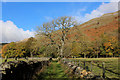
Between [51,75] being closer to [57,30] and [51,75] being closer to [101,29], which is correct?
[57,30]

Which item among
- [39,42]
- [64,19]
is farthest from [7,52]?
[64,19]

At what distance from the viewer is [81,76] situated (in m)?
7.48

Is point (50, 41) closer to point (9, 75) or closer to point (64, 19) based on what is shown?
point (64, 19)

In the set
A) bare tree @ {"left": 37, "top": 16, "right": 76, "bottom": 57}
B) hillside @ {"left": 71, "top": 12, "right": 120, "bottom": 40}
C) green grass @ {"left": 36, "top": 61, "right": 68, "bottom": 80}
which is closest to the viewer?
green grass @ {"left": 36, "top": 61, "right": 68, "bottom": 80}

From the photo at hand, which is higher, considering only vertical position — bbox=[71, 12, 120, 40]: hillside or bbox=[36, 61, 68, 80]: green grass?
bbox=[71, 12, 120, 40]: hillside

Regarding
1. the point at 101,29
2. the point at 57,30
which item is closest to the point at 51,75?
the point at 57,30

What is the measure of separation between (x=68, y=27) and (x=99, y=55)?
4509 cm

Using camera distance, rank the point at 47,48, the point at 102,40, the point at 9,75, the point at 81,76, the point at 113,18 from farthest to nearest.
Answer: the point at 113,18
the point at 102,40
the point at 47,48
the point at 81,76
the point at 9,75

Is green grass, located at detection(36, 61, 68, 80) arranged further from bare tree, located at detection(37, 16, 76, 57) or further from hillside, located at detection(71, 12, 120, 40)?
hillside, located at detection(71, 12, 120, 40)

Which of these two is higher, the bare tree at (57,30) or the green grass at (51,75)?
the bare tree at (57,30)

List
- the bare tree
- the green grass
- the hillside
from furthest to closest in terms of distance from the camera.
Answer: the hillside → the bare tree → the green grass

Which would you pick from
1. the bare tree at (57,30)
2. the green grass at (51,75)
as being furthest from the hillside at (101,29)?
the green grass at (51,75)

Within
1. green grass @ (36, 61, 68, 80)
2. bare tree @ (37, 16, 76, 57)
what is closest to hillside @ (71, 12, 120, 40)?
bare tree @ (37, 16, 76, 57)

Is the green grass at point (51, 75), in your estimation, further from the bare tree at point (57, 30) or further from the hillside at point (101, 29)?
the hillside at point (101, 29)
